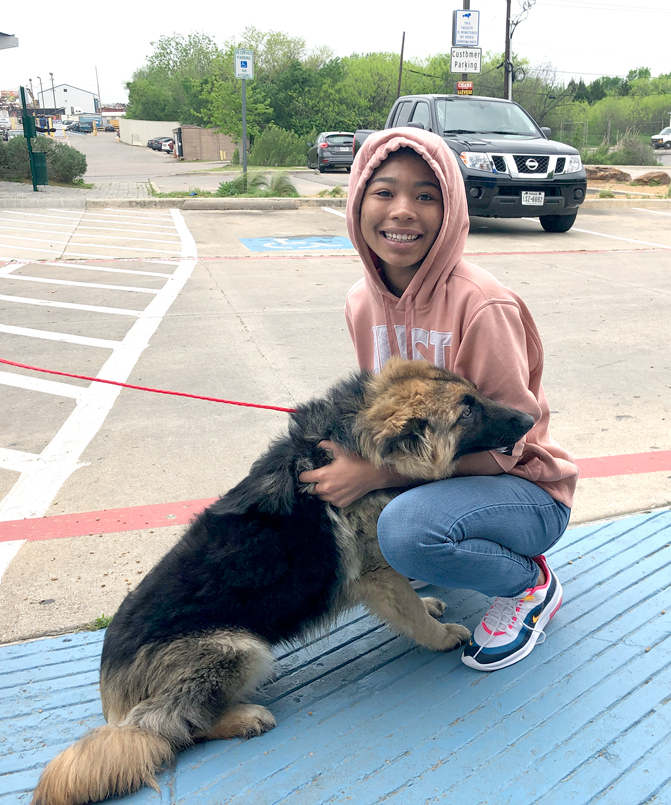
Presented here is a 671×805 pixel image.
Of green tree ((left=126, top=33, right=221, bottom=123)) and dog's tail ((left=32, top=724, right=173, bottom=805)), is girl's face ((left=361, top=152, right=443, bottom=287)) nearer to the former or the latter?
dog's tail ((left=32, top=724, right=173, bottom=805))

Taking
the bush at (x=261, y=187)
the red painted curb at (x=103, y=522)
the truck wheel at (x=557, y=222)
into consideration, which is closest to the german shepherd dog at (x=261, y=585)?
the red painted curb at (x=103, y=522)

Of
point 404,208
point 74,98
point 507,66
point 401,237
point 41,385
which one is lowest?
point 41,385

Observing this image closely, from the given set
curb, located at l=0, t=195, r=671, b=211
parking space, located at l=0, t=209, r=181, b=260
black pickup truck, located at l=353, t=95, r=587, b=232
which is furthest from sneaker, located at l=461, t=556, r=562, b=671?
curb, located at l=0, t=195, r=671, b=211

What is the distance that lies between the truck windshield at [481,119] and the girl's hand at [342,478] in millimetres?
11447

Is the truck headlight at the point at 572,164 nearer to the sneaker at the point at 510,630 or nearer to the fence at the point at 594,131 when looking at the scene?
the sneaker at the point at 510,630

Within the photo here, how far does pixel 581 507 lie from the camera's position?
3.45 meters

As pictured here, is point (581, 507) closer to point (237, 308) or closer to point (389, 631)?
point (389, 631)

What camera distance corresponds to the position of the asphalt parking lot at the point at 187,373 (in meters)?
3.30

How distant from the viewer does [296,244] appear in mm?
11820

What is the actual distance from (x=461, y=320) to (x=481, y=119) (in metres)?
11.9

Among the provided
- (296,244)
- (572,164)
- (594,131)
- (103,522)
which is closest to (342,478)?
(103,522)

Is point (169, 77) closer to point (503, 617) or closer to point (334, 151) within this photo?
point (334, 151)

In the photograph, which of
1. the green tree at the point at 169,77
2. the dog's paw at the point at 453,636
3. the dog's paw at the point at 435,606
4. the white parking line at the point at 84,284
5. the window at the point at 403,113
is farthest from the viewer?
the green tree at the point at 169,77

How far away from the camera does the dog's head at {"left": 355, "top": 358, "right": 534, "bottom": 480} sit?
85.4 inches
